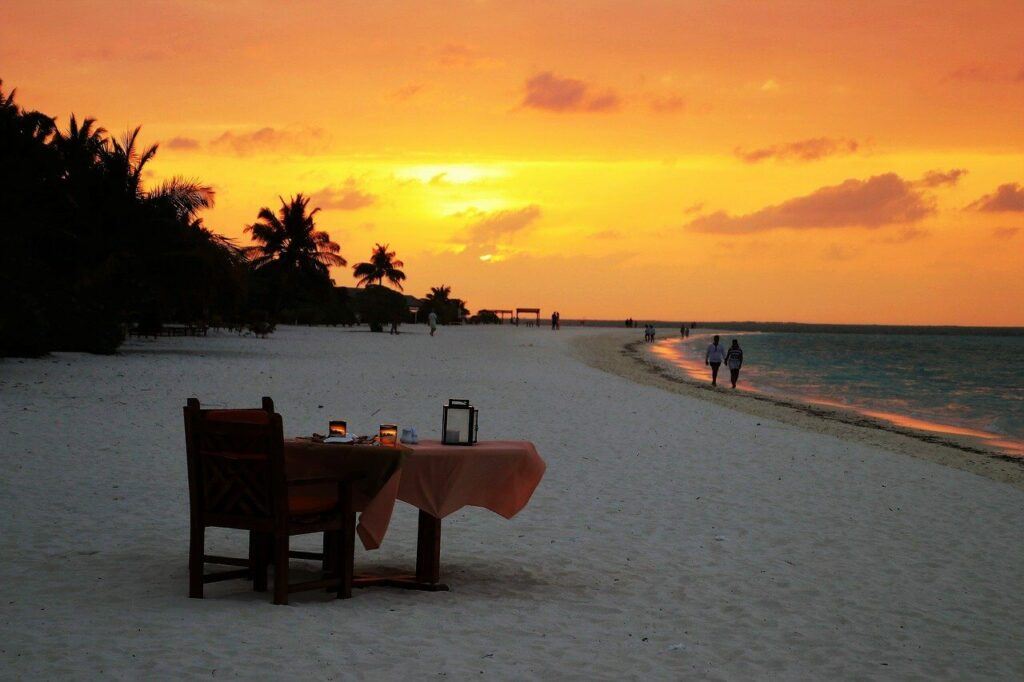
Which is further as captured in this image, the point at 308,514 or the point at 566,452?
the point at 566,452

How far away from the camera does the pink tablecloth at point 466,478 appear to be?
234 inches

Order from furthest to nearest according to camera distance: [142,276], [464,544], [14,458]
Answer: [142,276]
[14,458]
[464,544]

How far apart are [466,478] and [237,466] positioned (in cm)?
139

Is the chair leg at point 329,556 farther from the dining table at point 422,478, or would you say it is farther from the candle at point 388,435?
the candle at point 388,435

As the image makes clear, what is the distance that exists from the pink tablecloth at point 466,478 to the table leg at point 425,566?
0.24 metres

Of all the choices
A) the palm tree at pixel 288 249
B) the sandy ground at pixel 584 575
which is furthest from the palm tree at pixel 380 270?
the sandy ground at pixel 584 575

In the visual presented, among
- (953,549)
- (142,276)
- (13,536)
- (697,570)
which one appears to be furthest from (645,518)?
(142,276)

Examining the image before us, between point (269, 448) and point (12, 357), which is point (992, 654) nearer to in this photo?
point (269, 448)

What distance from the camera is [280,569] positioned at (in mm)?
5531

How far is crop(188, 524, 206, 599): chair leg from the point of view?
559 cm

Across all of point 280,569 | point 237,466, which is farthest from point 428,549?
point 237,466

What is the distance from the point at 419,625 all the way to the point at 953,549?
5.09 meters

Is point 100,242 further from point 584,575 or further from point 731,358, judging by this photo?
point 584,575

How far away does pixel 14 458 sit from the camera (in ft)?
35.2
